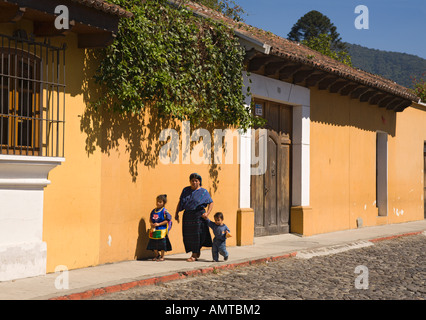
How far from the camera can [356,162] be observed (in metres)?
17.1

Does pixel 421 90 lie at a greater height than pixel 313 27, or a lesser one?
lesser

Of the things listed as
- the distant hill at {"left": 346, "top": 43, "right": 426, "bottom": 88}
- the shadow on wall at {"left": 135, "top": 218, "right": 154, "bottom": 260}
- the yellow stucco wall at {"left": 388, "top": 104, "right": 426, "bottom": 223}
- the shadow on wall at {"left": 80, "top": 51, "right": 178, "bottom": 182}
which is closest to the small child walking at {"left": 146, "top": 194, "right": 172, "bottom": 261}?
the shadow on wall at {"left": 135, "top": 218, "right": 154, "bottom": 260}

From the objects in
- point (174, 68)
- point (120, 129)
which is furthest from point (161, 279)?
point (174, 68)

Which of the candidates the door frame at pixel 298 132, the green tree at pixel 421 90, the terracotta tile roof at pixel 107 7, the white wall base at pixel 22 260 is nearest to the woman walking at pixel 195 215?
the white wall base at pixel 22 260

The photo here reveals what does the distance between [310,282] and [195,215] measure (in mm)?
2475

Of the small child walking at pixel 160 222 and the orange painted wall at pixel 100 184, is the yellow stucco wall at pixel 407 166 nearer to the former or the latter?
the orange painted wall at pixel 100 184

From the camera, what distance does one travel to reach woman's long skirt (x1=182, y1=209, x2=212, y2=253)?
33.1 feet

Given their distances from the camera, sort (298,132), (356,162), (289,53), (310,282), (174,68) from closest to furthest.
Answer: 1. (310,282)
2. (174,68)
3. (289,53)
4. (298,132)
5. (356,162)

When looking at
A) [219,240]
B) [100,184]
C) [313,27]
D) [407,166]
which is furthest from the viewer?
[313,27]

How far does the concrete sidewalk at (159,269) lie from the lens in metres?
7.06

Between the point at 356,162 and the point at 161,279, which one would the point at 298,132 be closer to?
the point at 356,162

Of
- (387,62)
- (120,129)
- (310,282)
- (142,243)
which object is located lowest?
(310,282)

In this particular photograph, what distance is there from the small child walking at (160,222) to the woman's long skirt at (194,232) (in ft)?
1.13

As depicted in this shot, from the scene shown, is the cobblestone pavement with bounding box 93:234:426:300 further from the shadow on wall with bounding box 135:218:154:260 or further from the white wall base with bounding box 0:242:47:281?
the shadow on wall with bounding box 135:218:154:260
